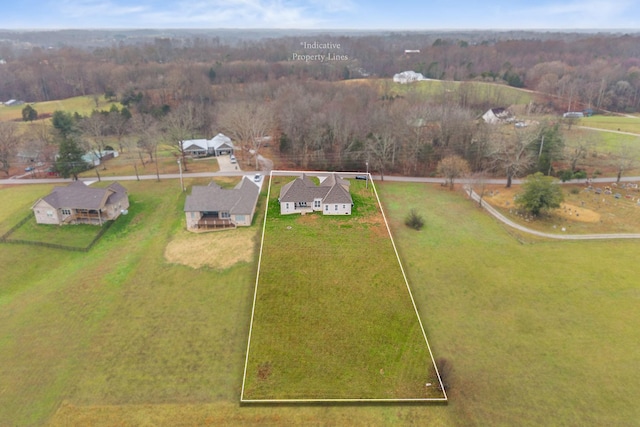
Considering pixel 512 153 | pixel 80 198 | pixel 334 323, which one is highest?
pixel 512 153

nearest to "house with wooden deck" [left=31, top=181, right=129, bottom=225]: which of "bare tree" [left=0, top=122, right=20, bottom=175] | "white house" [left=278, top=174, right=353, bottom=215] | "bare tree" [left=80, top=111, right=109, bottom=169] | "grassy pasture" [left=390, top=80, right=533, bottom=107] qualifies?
"white house" [left=278, top=174, right=353, bottom=215]

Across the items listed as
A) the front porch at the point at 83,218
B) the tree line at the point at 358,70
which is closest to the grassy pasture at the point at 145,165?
the front porch at the point at 83,218

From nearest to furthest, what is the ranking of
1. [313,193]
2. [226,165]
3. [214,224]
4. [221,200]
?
[214,224]
[221,200]
[313,193]
[226,165]

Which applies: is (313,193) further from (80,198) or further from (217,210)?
(80,198)

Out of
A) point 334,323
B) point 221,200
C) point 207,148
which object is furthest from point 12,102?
point 334,323

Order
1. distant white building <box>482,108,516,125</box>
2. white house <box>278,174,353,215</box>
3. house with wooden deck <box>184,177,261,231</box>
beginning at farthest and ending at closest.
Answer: distant white building <box>482,108,516,125</box>
white house <box>278,174,353,215</box>
house with wooden deck <box>184,177,261,231</box>

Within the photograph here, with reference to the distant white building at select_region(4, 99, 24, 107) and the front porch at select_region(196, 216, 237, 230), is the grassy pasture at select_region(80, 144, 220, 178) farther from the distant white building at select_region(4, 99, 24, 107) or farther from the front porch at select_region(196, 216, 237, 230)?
the distant white building at select_region(4, 99, 24, 107)

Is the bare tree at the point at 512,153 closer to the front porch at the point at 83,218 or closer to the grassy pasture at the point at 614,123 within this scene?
the grassy pasture at the point at 614,123
